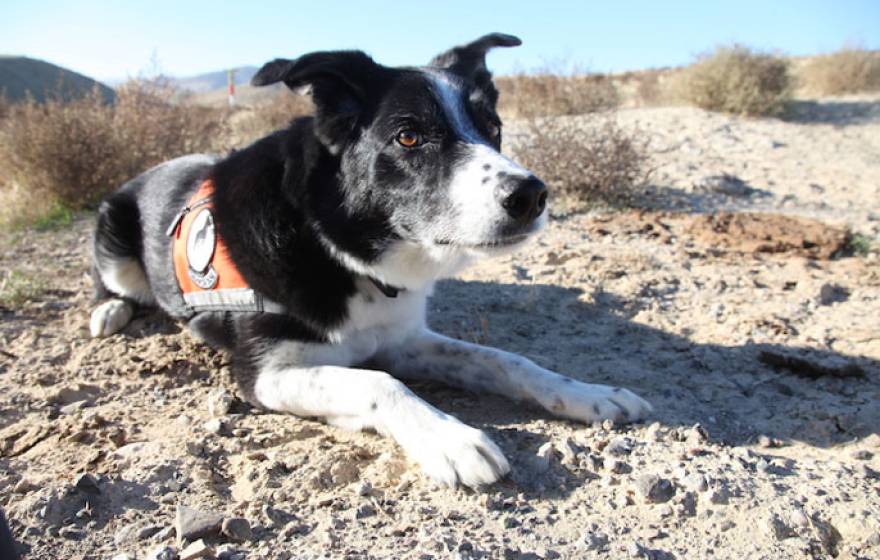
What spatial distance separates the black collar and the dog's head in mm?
43

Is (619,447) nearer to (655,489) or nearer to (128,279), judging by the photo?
(655,489)

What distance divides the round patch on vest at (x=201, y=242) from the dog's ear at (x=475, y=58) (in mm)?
1304

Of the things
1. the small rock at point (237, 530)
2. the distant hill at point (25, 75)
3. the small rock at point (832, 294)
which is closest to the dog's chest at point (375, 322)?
the small rock at point (237, 530)

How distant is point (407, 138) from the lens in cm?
257

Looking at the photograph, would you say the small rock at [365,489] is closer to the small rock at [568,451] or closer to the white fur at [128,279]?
the small rock at [568,451]

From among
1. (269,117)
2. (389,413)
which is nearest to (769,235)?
(389,413)

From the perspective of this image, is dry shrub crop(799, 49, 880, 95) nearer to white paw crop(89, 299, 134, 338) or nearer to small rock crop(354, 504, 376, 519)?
white paw crop(89, 299, 134, 338)

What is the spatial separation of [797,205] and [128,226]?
6.12 metres

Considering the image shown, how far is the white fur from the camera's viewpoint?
Answer: 3844 mm

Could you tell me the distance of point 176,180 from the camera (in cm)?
373

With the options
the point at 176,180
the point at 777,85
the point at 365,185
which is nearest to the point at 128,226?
the point at 176,180

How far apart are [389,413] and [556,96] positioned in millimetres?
10093

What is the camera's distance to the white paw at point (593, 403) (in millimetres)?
Result: 2512

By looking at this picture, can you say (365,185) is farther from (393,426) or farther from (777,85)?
(777,85)
